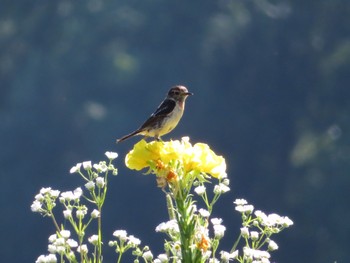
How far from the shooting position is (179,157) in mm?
2600

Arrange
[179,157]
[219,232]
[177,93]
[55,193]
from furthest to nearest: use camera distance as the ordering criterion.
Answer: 1. [177,93]
2. [55,193]
3. [219,232]
4. [179,157]

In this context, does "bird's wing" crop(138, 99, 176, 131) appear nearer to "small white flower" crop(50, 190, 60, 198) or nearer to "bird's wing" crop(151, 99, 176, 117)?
"bird's wing" crop(151, 99, 176, 117)

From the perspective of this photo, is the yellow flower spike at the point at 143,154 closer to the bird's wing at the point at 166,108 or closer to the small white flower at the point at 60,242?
the small white flower at the point at 60,242

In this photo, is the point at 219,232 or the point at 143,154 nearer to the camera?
the point at 143,154

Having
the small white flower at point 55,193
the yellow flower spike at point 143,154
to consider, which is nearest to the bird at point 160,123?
the small white flower at point 55,193

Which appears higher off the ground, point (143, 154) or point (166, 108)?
point (166, 108)

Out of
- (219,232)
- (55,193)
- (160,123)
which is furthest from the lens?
(160,123)

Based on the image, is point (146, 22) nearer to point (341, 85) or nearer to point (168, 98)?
point (341, 85)

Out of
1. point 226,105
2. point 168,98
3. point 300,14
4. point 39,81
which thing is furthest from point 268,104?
point 168,98

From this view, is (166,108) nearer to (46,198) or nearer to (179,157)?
(46,198)

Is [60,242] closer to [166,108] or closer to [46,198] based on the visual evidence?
[46,198]

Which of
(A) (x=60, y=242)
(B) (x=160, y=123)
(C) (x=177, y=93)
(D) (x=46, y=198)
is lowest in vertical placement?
(A) (x=60, y=242)

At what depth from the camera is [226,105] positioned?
977 cm

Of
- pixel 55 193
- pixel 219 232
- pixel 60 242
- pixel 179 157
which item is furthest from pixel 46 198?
pixel 179 157
